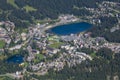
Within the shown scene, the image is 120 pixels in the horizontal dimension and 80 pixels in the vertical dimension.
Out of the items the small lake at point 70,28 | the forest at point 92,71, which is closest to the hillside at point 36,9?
the small lake at point 70,28

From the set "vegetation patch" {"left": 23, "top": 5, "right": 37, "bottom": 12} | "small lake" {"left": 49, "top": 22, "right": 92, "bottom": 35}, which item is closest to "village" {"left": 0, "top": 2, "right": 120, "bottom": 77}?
"small lake" {"left": 49, "top": 22, "right": 92, "bottom": 35}

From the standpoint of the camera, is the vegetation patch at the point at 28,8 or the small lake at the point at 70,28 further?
the vegetation patch at the point at 28,8

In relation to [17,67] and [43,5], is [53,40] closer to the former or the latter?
[17,67]

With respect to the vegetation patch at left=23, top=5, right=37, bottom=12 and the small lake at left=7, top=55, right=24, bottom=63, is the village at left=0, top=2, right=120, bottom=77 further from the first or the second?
the vegetation patch at left=23, top=5, right=37, bottom=12

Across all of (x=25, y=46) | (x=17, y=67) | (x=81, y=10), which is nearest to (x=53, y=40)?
(x=25, y=46)

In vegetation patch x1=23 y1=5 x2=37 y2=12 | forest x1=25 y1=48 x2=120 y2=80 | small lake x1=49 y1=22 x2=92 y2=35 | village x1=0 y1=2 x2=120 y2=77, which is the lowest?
vegetation patch x1=23 y1=5 x2=37 y2=12

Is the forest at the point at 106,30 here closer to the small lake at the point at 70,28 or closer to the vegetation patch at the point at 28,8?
the small lake at the point at 70,28

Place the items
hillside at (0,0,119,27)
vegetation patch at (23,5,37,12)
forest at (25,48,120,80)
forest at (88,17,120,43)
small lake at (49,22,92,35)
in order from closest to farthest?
forest at (25,48,120,80) → forest at (88,17,120,43) → small lake at (49,22,92,35) → hillside at (0,0,119,27) → vegetation patch at (23,5,37,12)

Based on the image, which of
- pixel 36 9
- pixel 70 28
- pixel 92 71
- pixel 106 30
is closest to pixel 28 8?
pixel 36 9
